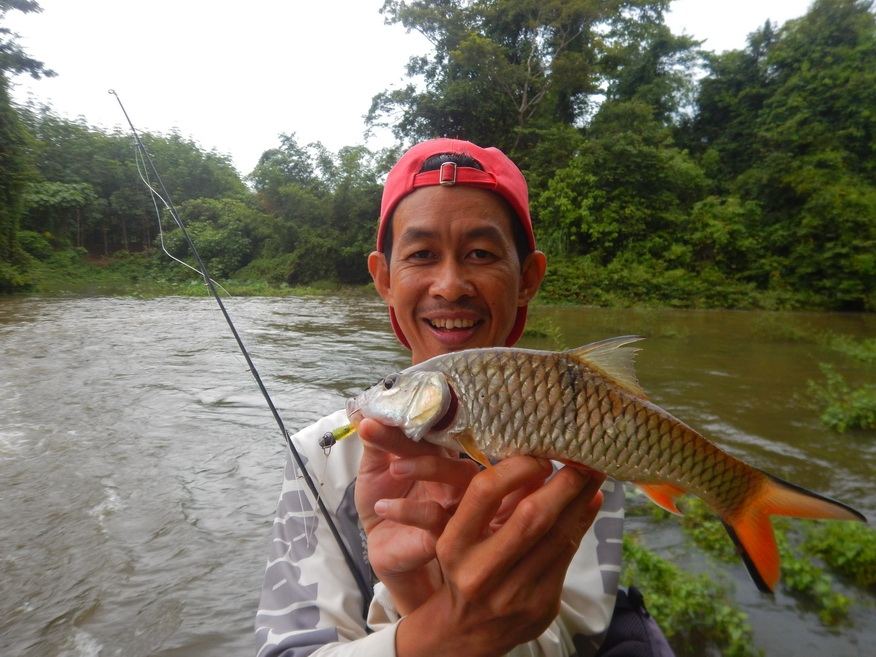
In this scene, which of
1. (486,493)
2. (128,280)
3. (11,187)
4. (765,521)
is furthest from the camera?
(128,280)

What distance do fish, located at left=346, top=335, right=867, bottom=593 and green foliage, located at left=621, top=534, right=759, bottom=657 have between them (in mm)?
1421

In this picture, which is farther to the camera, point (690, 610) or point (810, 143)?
point (810, 143)

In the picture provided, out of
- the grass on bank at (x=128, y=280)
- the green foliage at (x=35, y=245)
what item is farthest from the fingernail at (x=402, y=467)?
the green foliage at (x=35, y=245)

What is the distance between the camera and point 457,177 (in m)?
1.83

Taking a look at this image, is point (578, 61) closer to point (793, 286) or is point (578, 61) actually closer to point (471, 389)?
point (793, 286)

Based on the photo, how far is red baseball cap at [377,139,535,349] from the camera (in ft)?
5.99

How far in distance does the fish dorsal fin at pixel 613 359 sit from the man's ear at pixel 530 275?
0.76 meters

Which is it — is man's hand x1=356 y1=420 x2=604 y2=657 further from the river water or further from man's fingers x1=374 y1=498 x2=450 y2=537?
the river water

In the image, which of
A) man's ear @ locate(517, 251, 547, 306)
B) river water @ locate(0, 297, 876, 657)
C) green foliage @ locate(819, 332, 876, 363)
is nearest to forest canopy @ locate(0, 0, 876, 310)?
green foliage @ locate(819, 332, 876, 363)

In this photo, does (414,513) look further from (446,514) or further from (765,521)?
(765,521)

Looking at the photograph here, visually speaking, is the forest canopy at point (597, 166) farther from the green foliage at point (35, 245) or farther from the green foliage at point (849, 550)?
the green foliage at point (849, 550)

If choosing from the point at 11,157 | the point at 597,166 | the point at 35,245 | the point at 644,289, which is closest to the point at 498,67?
the point at 597,166

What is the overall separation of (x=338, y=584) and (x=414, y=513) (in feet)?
→ 2.09

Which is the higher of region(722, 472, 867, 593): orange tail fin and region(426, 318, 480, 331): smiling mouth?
region(426, 318, 480, 331): smiling mouth
